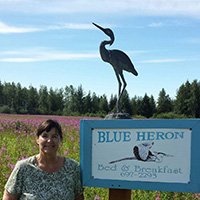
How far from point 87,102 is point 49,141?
142 feet

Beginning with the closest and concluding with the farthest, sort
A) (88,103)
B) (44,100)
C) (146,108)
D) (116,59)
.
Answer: (116,59) → (146,108) → (88,103) → (44,100)

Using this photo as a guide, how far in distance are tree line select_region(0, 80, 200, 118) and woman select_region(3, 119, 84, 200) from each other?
3748cm

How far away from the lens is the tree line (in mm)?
44125

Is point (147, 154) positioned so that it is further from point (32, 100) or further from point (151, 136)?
point (32, 100)

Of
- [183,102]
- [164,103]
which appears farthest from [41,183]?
[164,103]

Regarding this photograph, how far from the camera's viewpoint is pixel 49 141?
253cm

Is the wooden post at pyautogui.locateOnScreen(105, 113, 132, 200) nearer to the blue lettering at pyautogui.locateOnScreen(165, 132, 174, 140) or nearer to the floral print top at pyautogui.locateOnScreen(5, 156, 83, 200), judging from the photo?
the floral print top at pyautogui.locateOnScreen(5, 156, 83, 200)

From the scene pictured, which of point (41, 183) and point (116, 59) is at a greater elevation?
point (116, 59)

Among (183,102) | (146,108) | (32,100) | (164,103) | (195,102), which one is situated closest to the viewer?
(146,108)

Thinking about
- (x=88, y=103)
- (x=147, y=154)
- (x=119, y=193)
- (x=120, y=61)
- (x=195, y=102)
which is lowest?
(x=119, y=193)

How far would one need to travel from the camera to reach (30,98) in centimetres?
5372

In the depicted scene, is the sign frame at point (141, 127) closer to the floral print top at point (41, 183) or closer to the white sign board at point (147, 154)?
the white sign board at point (147, 154)

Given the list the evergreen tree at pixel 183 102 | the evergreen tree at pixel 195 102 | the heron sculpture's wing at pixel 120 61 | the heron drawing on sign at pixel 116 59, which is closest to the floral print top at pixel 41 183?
the heron drawing on sign at pixel 116 59

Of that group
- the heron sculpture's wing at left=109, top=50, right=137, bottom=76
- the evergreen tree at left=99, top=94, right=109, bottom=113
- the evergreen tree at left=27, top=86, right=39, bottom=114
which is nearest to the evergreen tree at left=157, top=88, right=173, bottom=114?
the evergreen tree at left=99, top=94, right=109, bottom=113
